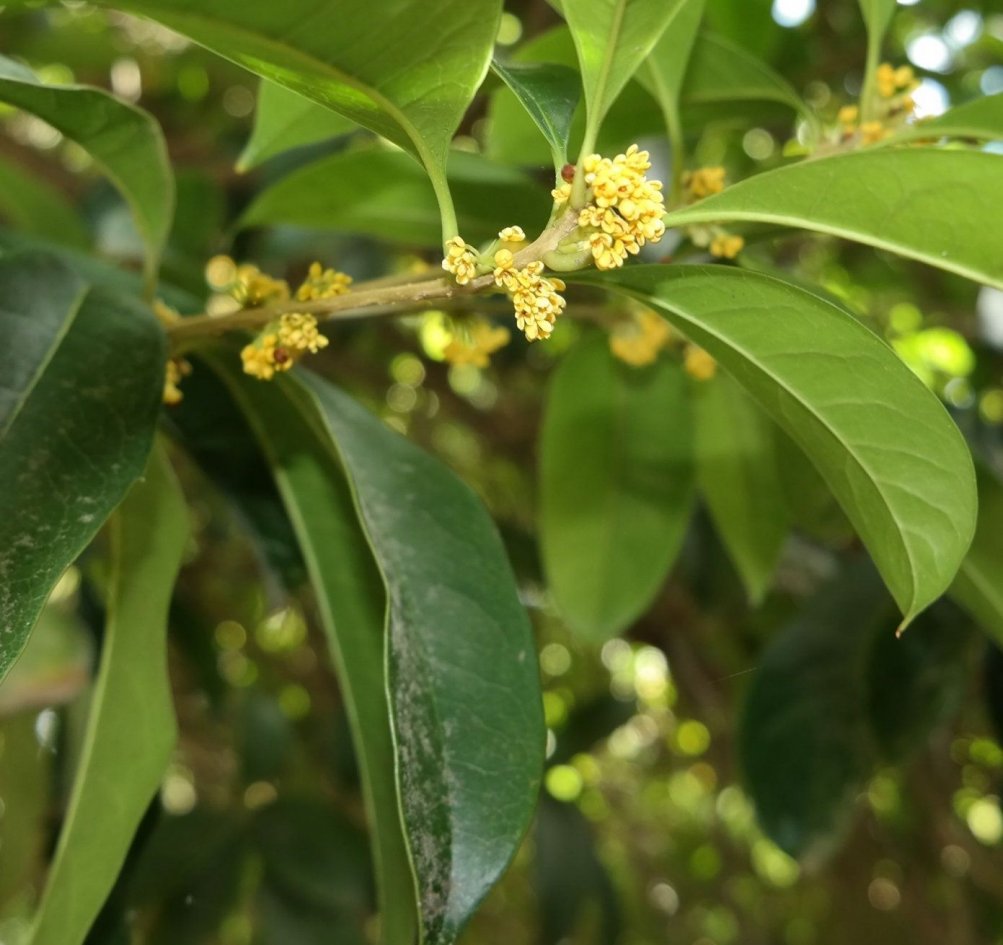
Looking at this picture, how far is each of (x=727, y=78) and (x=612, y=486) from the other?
1.56 ft

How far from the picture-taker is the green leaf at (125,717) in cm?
67

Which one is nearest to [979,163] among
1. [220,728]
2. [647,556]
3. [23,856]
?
[647,556]

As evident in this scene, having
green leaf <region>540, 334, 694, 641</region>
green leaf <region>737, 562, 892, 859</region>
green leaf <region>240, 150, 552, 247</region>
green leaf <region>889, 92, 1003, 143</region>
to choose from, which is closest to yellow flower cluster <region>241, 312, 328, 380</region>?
green leaf <region>240, 150, 552, 247</region>

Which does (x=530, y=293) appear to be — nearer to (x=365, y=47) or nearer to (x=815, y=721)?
(x=365, y=47)

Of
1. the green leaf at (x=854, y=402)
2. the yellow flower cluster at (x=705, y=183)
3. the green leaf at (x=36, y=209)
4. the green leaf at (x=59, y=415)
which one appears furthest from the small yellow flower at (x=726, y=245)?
the green leaf at (x=36, y=209)

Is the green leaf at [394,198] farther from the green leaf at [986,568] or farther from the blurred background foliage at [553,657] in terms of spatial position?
the green leaf at [986,568]

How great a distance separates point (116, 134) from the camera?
66 cm

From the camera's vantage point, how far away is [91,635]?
41.4 inches

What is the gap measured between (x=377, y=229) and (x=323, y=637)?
1.25 metres

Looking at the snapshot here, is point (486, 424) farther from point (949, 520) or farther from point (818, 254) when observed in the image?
point (949, 520)

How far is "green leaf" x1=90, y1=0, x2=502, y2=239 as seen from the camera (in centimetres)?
47

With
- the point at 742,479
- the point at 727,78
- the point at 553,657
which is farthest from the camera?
the point at 553,657

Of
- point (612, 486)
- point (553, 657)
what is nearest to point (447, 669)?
point (612, 486)

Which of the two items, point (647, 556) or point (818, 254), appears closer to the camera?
point (647, 556)
